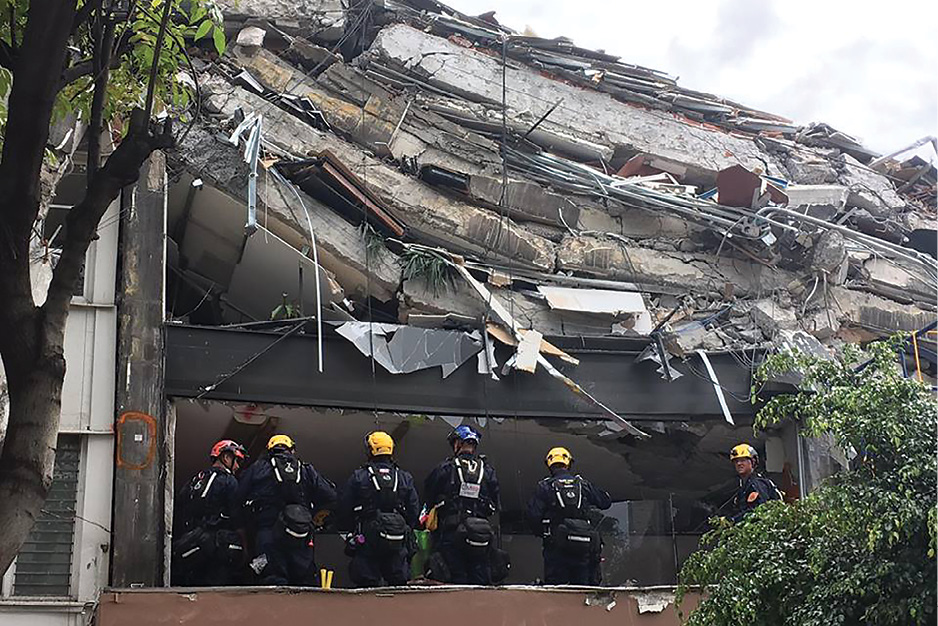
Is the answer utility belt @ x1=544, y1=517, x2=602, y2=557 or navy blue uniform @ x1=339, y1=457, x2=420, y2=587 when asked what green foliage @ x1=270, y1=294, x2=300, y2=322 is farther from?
utility belt @ x1=544, y1=517, x2=602, y2=557

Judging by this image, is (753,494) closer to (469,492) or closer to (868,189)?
(469,492)

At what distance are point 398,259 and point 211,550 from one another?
360 centimetres

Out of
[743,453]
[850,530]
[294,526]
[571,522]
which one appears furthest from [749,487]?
[850,530]

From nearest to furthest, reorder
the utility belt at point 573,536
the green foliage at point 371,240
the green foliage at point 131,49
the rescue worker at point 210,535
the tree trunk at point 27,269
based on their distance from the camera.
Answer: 1. the tree trunk at point 27,269
2. the green foliage at point 131,49
3. the rescue worker at point 210,535
4. the utility belt at point 573,536
5. the green foliage at point 371,240

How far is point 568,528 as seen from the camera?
10992mm

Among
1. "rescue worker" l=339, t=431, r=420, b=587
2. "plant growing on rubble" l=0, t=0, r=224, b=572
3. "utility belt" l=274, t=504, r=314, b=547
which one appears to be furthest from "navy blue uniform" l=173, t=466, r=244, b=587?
"plant growing on rubble" l=0, t=0, r=224, b=572

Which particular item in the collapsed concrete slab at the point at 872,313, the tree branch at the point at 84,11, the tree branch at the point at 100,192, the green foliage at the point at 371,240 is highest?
the green foliage at the point at 371,240

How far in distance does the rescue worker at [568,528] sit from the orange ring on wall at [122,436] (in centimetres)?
349

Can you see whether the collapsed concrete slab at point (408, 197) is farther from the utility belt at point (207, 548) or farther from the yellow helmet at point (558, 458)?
the utility belt at point (207, 548)

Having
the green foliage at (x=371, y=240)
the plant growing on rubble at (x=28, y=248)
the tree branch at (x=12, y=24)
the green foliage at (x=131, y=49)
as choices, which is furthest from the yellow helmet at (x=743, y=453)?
the tree branch at (x=12, y=24)

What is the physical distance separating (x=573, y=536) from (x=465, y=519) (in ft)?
3.35

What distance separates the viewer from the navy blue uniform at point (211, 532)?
33.9 ft

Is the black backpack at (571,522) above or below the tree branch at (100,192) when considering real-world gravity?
below

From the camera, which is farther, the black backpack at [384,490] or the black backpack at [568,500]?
the black backpack at [568,500]
